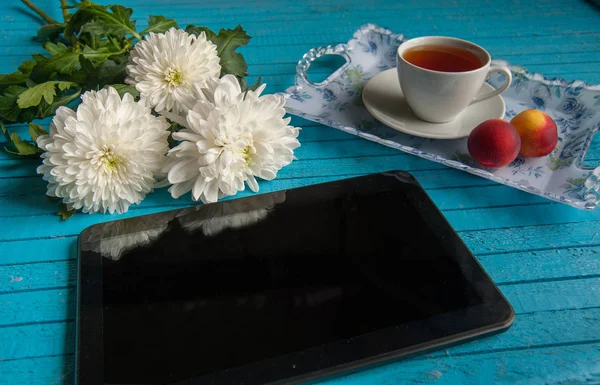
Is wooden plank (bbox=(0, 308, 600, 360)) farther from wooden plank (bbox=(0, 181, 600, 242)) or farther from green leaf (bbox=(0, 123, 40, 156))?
green leaf (bbox=(0, 123, 40, 156))

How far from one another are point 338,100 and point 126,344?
1.71 ft

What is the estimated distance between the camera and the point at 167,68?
0.68m

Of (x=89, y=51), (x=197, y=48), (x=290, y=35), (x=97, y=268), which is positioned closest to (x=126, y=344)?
(x=97, y=268)

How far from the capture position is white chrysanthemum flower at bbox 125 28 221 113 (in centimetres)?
67

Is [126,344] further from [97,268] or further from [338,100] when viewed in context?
[338,100]

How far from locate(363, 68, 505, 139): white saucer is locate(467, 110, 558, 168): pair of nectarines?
5 centimetres

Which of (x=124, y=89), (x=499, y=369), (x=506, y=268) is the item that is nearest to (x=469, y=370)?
(x=499, y=369)

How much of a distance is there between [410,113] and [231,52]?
0.28m

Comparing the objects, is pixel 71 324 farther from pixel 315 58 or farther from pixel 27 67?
Result: pixel 315 58

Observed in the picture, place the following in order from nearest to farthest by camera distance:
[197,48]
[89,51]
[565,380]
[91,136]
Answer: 1. [565,380]
2. [91,136]
3. [197,48]
4. [89,51]

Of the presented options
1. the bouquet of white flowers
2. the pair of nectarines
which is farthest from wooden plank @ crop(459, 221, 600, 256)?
the bouquet of white flowers

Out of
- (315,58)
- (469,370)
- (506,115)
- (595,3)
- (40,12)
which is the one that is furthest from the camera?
(595,3)

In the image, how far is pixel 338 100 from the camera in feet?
2.80

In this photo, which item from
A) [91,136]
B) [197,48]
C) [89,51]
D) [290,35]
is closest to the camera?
[91,136]
